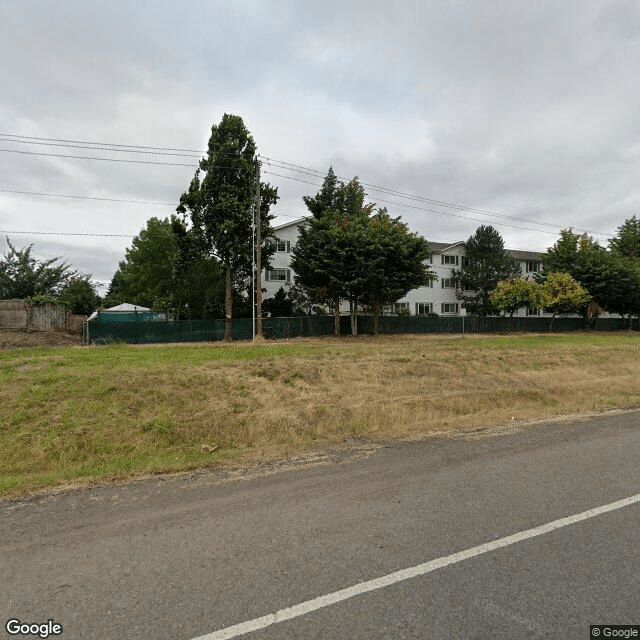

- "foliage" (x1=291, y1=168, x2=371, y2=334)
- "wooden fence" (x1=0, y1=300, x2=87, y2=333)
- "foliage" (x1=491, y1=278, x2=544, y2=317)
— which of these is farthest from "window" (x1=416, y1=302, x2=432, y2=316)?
"wooden fence" (x1=0, y1=300, x2=87, y2=333)

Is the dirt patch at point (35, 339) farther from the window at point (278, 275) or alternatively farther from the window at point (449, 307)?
the window at point (449, 307)

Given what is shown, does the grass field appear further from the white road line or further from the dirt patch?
the dirt patch

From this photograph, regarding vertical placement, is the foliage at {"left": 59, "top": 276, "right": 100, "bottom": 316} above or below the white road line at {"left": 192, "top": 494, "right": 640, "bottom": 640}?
above

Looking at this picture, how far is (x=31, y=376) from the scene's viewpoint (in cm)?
1110

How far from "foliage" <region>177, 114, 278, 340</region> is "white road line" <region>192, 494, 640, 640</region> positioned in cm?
2342

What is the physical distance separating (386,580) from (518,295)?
125 feet

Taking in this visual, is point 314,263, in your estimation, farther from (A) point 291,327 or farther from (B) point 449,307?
(B) point 449,307

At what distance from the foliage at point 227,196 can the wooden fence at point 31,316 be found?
29.7 ft

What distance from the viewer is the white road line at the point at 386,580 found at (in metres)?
2.85

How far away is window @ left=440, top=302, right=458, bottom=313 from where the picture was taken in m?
47.3

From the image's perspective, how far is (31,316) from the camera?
76.0ft

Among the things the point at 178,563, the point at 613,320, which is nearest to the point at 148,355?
the point at 178,563

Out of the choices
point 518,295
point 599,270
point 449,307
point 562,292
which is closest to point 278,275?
point 449,307

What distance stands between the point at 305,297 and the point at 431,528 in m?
31.2
